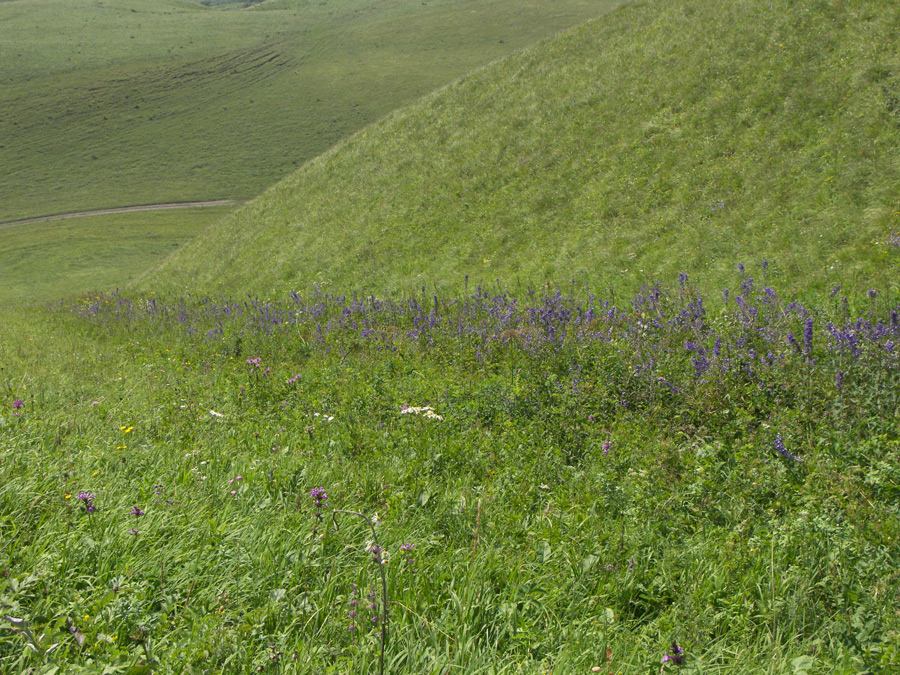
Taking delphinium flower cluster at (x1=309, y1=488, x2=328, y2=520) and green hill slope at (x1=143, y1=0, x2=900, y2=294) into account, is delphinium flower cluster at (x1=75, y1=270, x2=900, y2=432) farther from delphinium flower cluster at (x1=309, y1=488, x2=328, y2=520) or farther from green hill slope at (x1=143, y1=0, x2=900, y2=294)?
delphinium flower cluster at (x1=309, y1=488, x2=328, y2=520)

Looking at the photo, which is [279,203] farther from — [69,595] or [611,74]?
[69,595]

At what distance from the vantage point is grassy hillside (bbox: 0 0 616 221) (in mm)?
72062

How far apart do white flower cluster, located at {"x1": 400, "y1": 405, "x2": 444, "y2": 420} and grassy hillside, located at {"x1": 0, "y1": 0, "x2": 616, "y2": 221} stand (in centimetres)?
6608

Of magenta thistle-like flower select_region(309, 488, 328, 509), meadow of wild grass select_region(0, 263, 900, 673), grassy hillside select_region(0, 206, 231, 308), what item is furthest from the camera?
grassy hillside select_region(0, 206, 231, 308)

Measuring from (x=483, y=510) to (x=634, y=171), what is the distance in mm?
15414

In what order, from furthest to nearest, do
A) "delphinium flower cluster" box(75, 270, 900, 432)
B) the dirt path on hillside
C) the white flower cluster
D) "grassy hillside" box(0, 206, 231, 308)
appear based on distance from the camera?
1. the dirt path on hillside
2. "grassy hillside" box(0, 206, 231, 308)
3. "delphinium flower cluster" box(75, 270, 900, 432)
4. the white flower cluster

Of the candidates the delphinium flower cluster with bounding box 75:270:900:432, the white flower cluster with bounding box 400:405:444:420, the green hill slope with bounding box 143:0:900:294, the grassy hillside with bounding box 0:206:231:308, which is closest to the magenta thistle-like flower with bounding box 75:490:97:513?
the white flower cluster with bounding box 400:405:444:420

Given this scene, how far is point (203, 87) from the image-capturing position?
302ft

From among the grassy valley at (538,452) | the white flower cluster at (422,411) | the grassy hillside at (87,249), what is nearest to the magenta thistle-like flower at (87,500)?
the grassy valley at (538,452)

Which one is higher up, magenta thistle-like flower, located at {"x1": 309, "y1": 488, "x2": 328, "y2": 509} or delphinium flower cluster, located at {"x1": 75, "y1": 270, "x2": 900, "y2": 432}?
magenta thistle-like flower, located at {"x1": 309, "y1": 488, "x2": 328, "y2": 509}

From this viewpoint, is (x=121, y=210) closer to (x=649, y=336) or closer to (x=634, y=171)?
(x=634, y=171)

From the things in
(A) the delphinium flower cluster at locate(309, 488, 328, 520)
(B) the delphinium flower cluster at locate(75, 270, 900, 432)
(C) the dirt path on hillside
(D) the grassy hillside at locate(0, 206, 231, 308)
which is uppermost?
(A) the delphinium flower cluster at locate(309, 488, 328, 520)

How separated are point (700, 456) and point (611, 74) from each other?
21099mm

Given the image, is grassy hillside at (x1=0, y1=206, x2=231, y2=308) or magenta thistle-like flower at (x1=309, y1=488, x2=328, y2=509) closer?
magenta thistle-like flower at (x1=309, y1=488, x2=328, y2=509)
